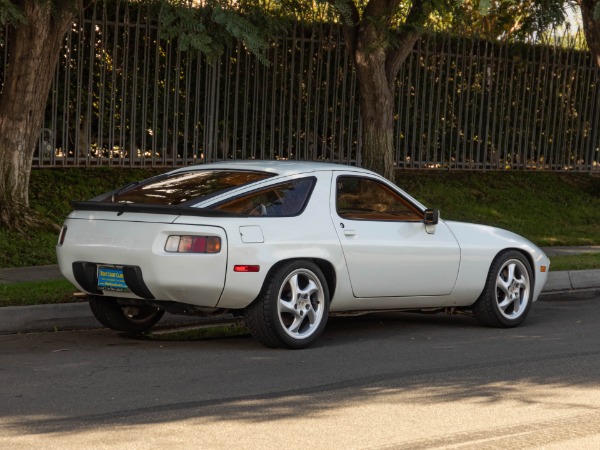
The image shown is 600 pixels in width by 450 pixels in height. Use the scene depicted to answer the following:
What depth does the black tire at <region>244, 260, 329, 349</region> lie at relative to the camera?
8492 millimetres

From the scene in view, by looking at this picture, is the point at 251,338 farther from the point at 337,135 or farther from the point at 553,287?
the point at 337,135

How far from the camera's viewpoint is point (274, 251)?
8.49 meters

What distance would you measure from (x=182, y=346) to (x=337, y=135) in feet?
36.3

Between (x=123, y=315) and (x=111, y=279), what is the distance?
1037mm

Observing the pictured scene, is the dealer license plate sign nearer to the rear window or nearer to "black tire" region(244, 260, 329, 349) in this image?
the rear window

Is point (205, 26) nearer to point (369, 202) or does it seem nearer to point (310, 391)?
point (369, 202)

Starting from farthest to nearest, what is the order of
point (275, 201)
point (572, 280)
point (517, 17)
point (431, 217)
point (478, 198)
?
point (517, 17) → point (478, 198) → point (572, 280) → point (431, 217) → point (275, 201)

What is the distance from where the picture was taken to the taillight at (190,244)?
323 inches

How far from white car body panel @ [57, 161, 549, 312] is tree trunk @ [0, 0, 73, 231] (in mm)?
5162

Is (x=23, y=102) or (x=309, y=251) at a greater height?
(x=23, y=102)

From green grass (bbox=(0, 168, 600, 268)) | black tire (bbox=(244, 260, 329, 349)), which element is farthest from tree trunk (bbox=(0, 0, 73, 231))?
black tire (bbox=(244, 260, 329, 349))

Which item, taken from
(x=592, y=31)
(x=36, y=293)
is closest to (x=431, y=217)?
(x=36, y=293)

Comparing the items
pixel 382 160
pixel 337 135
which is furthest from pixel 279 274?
pixel 337 135

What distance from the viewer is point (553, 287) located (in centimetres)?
1356
